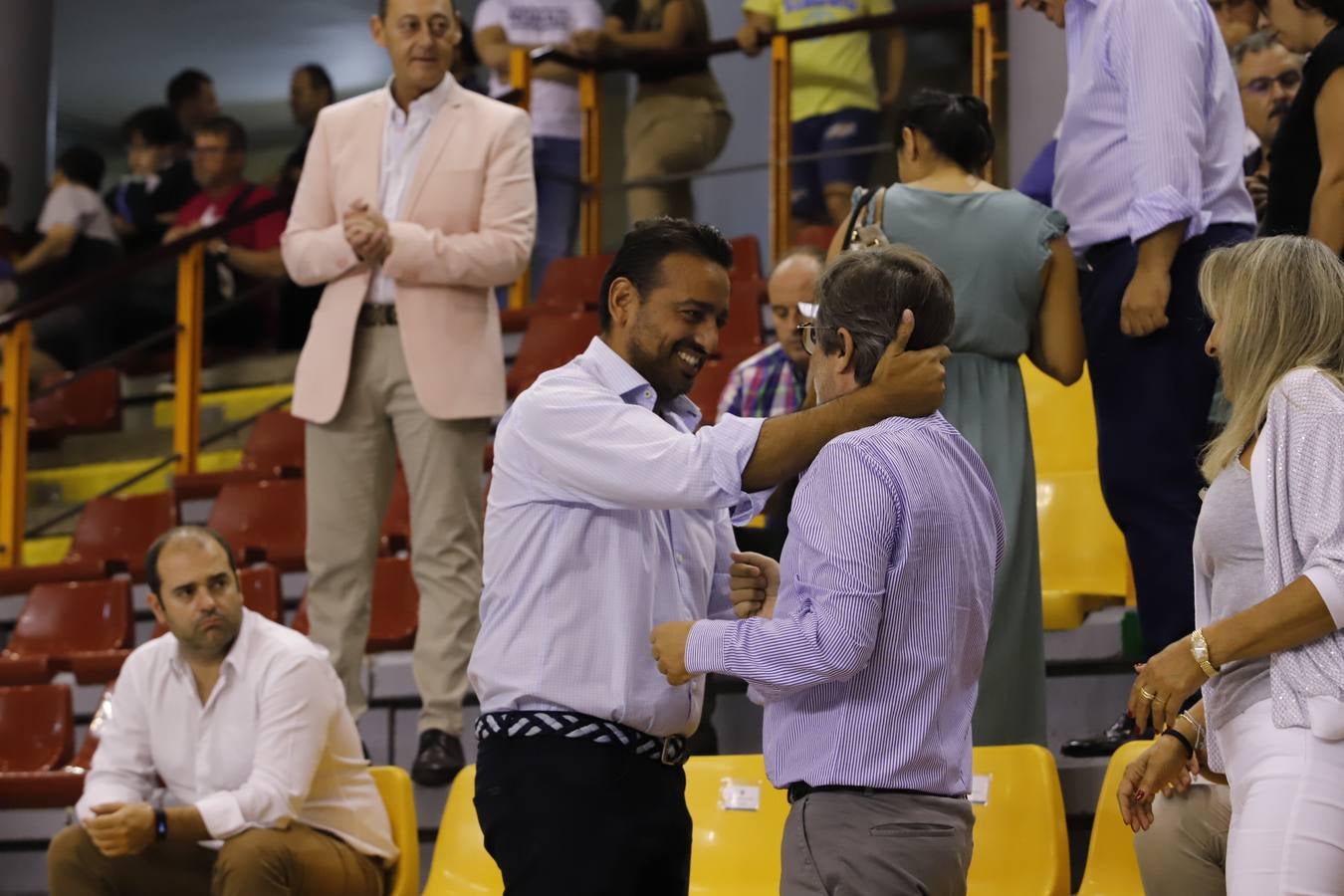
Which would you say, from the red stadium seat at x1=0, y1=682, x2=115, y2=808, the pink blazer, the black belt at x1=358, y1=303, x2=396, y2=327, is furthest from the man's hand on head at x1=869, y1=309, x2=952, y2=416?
the red stadium seat at x1=0, y1=682, x2=115, y2=808

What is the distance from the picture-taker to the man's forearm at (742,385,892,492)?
7.73ft

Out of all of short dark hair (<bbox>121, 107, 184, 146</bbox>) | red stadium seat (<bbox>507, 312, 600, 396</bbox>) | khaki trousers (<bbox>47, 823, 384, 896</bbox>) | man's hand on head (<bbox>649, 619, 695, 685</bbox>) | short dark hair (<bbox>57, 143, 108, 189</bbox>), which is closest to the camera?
man's hand on head (<bbox>649, 619, 695, 685</bbox>)

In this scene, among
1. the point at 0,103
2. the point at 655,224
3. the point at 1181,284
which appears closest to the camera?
the point at 655,224

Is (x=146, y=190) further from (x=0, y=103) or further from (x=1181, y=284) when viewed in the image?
(x=1181, y=284)

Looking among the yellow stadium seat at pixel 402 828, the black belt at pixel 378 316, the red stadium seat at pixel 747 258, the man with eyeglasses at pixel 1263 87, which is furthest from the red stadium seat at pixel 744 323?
the yellow stadium seat at pixel 402 828

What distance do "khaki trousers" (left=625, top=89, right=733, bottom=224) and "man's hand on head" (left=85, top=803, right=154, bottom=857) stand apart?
149 inches

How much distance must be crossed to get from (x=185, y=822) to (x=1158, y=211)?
2.38 m

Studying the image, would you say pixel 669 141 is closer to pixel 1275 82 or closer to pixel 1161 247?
pixel 1275 82

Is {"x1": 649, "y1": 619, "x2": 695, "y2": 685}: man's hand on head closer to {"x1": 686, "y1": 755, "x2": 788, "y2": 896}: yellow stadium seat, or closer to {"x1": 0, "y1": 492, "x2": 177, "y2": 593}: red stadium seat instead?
{"x1": 686, "y1": 755, "x2": 788, "y2": 896}: yellow stadium seat

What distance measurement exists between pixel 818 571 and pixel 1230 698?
577mm

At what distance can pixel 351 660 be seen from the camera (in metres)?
4.58

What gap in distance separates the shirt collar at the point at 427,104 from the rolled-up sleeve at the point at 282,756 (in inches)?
57.4

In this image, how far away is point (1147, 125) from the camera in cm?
354

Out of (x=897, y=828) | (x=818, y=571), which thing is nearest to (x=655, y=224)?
(x=818, y=571)
